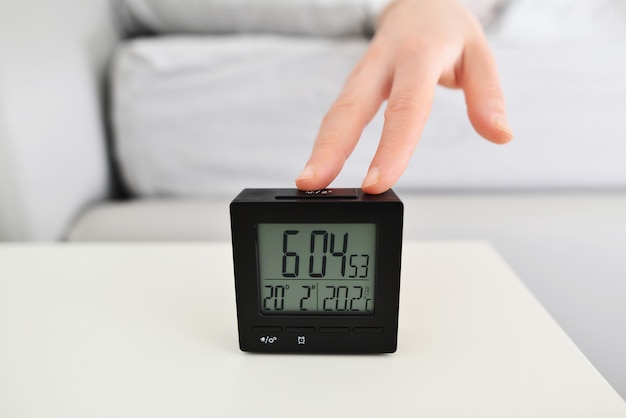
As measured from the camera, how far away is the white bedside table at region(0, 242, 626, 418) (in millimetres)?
459

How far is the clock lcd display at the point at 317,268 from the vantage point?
1.69ft

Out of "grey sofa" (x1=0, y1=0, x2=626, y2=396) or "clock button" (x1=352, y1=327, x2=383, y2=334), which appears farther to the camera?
"grey sofa" (x1=0, y1=0, x2=626, y2=396)

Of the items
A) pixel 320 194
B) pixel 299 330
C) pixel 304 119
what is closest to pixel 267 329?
pixel 299 330

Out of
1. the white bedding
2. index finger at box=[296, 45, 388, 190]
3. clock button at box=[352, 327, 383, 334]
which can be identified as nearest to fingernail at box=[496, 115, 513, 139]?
index finger at box=[296, 45, 388, 190]

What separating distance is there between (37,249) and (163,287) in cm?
25

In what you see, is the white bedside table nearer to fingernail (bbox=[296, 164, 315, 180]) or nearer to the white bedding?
fingernail (bbox=[296, 164, 315, 180])

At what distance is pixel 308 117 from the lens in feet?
3.59

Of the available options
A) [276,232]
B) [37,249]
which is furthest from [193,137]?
[276,232]

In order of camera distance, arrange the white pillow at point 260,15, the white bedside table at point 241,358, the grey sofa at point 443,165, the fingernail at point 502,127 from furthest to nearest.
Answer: the white pillow at point 260,15, the grey sofa at point 443,165, the fingernail at point 502,127, the white bedside table at point 241,358

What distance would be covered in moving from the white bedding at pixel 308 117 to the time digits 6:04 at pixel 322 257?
0.56 meters

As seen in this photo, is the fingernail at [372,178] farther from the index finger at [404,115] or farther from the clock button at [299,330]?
the clock button at [299,330]

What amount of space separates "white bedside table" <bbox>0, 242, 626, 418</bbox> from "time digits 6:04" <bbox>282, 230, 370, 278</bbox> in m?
0.09

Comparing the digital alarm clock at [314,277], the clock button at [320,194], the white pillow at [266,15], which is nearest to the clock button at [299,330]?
the digital alarm clock at [314,277]

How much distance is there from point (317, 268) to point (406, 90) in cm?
23
